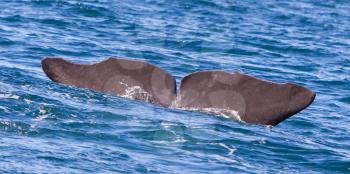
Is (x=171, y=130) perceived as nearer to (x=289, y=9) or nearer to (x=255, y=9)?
(x=255, y=9)

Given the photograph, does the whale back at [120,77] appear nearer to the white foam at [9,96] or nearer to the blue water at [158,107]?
the blue water at [158,107]

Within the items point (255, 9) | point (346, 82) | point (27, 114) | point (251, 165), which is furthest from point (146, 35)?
point (251, 165)

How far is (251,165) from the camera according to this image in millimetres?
12305

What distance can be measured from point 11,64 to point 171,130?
5942 mm

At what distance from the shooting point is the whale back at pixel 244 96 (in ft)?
43.6

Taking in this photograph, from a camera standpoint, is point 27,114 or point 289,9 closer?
point 27,114

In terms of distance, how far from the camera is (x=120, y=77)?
14.2 metres

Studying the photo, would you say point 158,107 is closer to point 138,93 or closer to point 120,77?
point 138,93

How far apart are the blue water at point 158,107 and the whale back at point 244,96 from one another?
294 millimetres

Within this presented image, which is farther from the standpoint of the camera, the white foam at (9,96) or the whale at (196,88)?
the white foam at (9,96)

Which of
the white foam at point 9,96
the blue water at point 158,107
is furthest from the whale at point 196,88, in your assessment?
the white foam at point 9,96

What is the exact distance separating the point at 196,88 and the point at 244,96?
0.74 metres

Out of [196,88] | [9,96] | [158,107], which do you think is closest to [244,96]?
[196,88]

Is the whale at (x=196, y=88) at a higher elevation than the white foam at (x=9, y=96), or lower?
higher
